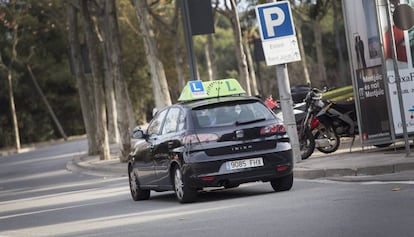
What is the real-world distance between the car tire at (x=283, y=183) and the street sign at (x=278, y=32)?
400 cm

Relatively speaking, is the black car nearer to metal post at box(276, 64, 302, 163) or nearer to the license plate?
the license plate

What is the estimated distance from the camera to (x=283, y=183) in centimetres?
1501

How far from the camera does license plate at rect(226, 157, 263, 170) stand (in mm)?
14398

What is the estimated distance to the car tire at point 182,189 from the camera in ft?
47.5

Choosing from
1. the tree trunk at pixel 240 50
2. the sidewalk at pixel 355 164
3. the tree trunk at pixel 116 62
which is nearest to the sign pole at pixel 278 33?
the sidewalk at pixel 355 164

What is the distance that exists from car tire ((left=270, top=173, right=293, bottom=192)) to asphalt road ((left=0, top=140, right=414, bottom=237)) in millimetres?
127

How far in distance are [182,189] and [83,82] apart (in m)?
24.7

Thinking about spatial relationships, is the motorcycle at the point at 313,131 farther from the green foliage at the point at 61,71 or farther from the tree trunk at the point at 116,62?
the green foliage at the point at 61,71

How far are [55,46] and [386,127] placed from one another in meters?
52.9

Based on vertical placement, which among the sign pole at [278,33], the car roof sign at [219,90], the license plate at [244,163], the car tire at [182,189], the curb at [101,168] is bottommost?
the curb at [101,168]

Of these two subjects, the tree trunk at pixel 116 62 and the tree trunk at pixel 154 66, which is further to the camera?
the tree trunk at pixel 154 66

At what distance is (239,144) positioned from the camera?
47.4ft

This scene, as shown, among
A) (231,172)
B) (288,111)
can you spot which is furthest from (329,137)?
(231,172)

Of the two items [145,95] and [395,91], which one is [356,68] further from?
[145,95]
